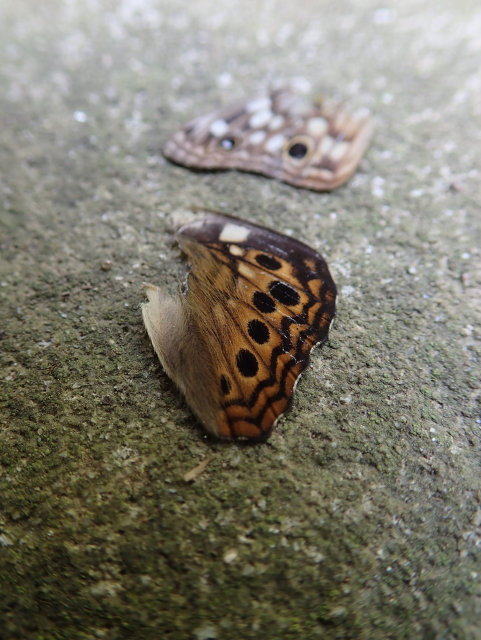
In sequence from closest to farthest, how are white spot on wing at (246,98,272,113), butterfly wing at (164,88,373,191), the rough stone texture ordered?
the rough stone texture
butterfly wing at (164,88,373,191)
white spot on wing at (246,98,272,113)

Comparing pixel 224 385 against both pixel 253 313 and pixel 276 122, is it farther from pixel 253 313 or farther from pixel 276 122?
pixel 276 122

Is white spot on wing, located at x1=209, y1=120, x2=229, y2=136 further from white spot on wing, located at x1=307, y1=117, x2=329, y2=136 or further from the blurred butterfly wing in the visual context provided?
the blurred butterfly wing

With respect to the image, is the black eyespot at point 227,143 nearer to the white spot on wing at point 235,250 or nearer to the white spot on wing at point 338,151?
the white spot on wing at point 338,151

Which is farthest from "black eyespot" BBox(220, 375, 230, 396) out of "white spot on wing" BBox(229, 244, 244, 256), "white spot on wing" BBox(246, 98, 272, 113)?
"white spot on wing" BBox(246, 98, 272, 113)

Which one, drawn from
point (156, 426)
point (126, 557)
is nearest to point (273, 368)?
point (156, 426)

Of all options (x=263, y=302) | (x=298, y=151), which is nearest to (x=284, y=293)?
(x=263, y=302)
